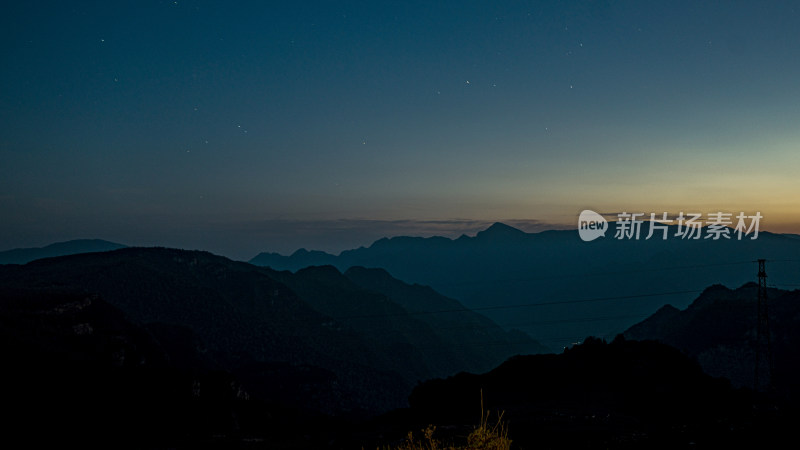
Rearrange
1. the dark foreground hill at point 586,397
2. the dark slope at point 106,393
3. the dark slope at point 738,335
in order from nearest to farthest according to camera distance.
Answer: the dark foreground hill at point 586,397, the dark slope at point 106,393, the dark slope at point 738,335

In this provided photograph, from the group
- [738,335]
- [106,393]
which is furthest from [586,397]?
[738,335]

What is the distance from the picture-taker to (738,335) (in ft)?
455

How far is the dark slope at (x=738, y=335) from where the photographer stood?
115 metres

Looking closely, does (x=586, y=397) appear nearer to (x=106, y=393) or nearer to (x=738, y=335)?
(x=106, y=393)

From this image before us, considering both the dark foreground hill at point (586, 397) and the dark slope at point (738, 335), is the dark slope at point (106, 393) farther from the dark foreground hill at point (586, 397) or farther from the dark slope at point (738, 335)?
the dark slope at point (738, 335)

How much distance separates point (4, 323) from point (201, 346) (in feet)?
210

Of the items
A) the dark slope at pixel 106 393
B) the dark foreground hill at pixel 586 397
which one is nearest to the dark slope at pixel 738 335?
the dark foreground hill at pixel 586 397

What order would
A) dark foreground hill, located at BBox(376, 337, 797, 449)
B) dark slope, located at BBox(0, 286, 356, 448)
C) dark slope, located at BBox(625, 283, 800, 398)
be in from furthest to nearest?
dark slope, located at BBox(625, 283, 800, 398), dark slope, located at BBox(0, 286, 356, 448), dark foreground hill, located at BBox(376, 337, 797, 449)

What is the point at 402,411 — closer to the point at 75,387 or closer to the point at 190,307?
the point at 75,387

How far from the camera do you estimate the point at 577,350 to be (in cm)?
8444

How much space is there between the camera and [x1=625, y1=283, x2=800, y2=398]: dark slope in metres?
115

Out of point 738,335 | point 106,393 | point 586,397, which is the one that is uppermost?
point 586,397

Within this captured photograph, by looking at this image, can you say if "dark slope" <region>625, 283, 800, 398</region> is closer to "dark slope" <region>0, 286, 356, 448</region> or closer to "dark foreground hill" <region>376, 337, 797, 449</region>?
"dark foreground hill" <region>376, 337, 797, 449</region>

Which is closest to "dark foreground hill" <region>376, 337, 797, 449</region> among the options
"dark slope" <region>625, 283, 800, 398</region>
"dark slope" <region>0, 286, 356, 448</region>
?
"dark slope" <region>0, 286, 356, 448</region>
